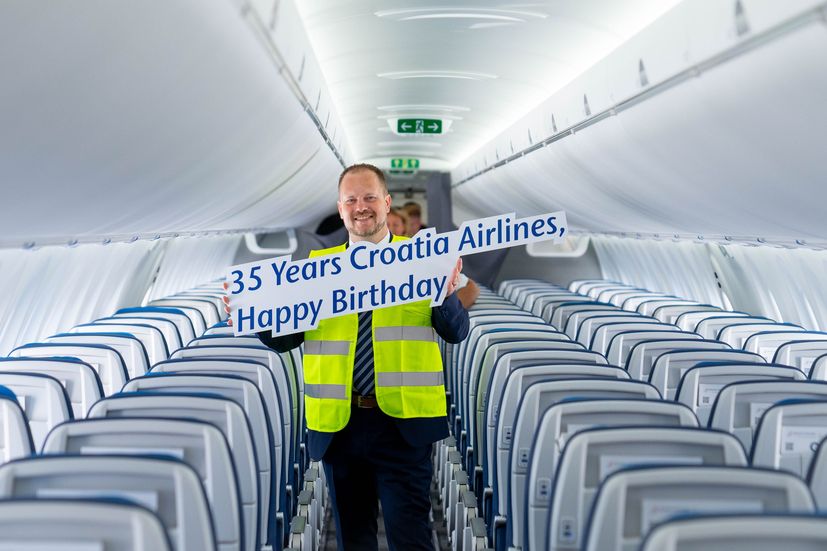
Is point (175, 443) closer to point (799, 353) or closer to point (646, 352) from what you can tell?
point (646, 352)

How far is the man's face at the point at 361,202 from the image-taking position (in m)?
3.77

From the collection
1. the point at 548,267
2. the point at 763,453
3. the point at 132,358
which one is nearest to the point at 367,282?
the point at 763,453

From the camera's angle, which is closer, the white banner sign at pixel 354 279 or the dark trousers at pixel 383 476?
the white banner sign at pixel 354 279

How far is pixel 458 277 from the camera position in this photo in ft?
12.0

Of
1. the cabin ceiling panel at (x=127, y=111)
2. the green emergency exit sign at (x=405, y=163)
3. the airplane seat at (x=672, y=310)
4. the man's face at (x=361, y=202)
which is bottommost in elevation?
the man's face at (x=361, y=202)

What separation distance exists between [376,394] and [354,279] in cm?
59

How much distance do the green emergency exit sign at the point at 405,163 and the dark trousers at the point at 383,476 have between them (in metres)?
14.8

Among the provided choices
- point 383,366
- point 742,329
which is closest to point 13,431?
point 383,366

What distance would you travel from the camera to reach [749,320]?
28.8ft

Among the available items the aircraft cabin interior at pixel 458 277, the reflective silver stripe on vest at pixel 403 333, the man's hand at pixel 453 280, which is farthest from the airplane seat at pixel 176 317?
the man's hand at pixel 453 280

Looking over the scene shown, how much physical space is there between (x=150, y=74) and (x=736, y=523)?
272 centimetres

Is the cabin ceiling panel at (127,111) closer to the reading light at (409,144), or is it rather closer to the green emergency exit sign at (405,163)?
the reading light at (409,144)

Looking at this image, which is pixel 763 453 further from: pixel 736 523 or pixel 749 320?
pixel 749 320

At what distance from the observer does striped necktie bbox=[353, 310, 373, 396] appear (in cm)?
390
